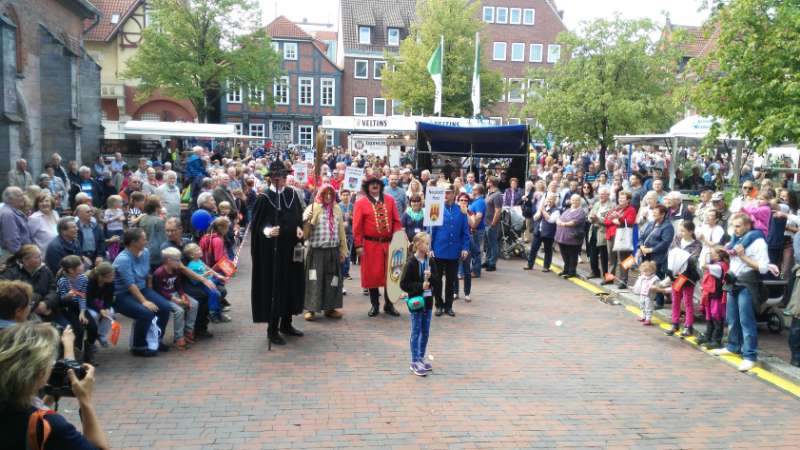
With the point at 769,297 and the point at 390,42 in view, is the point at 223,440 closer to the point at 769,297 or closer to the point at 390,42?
the point at 769,297

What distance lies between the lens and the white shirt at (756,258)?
7.68m

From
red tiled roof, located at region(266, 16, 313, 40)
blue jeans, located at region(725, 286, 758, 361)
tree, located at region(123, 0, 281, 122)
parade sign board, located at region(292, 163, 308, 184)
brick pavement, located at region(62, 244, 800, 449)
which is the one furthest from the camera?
red tiled roof, located at region(266, 16, 313, 40)

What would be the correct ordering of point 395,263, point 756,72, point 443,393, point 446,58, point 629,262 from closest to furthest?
point 443,393, point 395,263, point 629,262, point 756,72, point 446,58

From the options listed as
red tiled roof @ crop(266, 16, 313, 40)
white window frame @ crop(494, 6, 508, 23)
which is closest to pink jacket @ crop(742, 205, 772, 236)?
white window frame @ crop(494, 6, 508, 23)

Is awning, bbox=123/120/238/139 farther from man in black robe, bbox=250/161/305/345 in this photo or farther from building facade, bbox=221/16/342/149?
building facade, bbox=221/16/342/149

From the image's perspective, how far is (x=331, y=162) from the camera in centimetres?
3200

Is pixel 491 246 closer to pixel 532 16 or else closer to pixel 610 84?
pixel 610 84

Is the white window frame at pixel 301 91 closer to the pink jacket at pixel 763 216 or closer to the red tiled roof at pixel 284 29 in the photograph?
the red tiled roof at pixel 284 29

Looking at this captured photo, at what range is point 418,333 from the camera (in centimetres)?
712

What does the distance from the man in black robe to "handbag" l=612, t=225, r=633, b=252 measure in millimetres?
5808

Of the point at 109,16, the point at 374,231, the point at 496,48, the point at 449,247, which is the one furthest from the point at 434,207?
the point at 496,48

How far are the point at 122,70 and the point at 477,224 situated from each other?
41774 mm

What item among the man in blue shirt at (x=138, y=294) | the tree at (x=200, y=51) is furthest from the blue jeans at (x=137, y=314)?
the tree at (x=200, y=51)

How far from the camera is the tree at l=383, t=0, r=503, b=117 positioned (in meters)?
40.8
